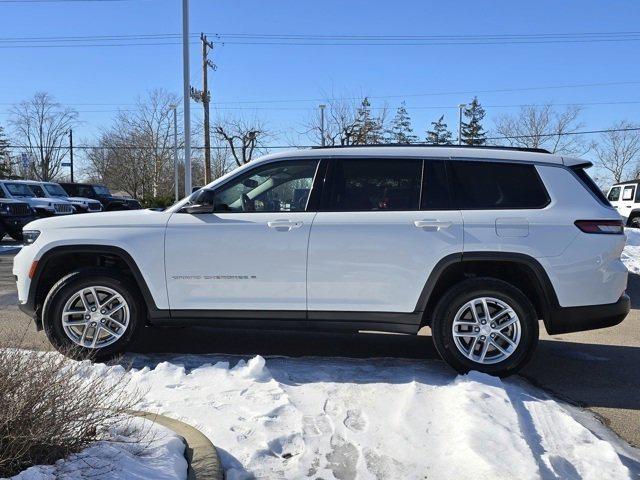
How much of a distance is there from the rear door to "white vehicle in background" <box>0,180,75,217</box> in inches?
592

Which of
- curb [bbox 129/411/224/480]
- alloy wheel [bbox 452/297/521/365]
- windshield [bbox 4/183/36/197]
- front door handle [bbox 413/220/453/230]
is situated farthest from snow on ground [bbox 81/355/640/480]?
windshield [bbox 4/183/36/197]

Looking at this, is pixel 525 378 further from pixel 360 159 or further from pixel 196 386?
pixel 196 386

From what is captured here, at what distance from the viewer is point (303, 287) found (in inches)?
186

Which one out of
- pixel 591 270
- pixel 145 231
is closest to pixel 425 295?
pixel 591 270

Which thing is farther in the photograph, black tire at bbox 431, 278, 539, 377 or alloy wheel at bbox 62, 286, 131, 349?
alloy wheel at bbox 62, 286, 131, 349

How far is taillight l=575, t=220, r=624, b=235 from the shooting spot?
455cm

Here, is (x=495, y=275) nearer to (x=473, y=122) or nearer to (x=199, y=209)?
(x=199, y=209)

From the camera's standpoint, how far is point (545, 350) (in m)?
5.81

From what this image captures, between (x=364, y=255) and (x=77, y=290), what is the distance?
8.21 ft

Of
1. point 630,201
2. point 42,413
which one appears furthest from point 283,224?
point 630,201

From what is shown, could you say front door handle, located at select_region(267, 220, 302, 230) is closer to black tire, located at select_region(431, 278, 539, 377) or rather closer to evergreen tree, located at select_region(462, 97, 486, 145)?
black tire, located at select_region(431, 278, 539, 377)

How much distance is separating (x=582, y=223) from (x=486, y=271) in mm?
851

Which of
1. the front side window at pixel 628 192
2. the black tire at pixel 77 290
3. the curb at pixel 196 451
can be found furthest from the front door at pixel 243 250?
the front side window at pixel 628 192

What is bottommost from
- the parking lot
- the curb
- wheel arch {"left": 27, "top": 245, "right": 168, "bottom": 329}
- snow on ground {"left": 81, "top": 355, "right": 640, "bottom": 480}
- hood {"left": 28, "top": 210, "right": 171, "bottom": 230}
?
the parking lot
